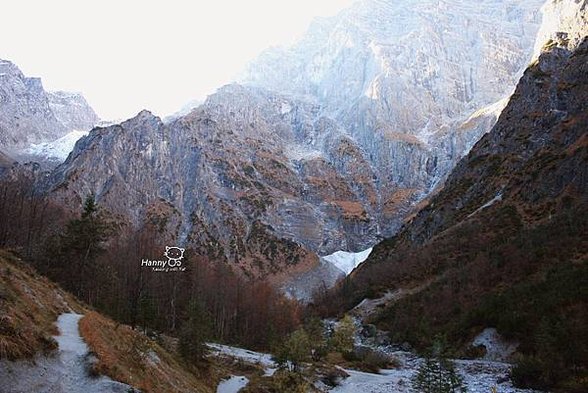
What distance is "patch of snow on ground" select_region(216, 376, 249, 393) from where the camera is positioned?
36.4 metres

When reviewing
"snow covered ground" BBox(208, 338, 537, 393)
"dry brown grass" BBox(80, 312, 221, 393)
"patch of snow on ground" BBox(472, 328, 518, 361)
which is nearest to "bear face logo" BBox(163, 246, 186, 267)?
"snow covered ground" BBox(208, 338, 537, 393)

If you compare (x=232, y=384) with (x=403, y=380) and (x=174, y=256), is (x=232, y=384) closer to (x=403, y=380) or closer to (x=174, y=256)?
(x=403, y=380)

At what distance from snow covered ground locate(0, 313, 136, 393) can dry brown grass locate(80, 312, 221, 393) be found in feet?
2.09

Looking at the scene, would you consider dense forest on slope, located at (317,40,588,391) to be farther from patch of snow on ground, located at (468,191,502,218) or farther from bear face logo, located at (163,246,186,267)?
bear face logo, located at (163,246,186,267)

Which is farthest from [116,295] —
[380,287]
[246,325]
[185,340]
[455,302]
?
[380,287]

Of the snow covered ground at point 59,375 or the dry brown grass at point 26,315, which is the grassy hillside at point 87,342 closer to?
the dry brown grass at point 26,315

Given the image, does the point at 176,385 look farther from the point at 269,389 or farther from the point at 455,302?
the point at 455,302

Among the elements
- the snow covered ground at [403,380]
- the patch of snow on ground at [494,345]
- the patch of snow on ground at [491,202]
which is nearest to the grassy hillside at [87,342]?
the snow covered ground at [403,380]

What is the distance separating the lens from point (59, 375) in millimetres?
18344

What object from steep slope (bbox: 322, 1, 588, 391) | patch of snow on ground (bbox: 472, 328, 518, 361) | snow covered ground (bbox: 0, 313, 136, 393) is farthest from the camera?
patch of snow on ground (bbox: 472, 328, 518, 361)

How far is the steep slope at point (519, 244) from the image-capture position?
4165 centimetres

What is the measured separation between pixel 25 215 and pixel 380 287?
2864 inches

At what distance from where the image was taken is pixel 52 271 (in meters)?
60.2

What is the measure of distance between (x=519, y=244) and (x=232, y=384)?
51159 millimetres
